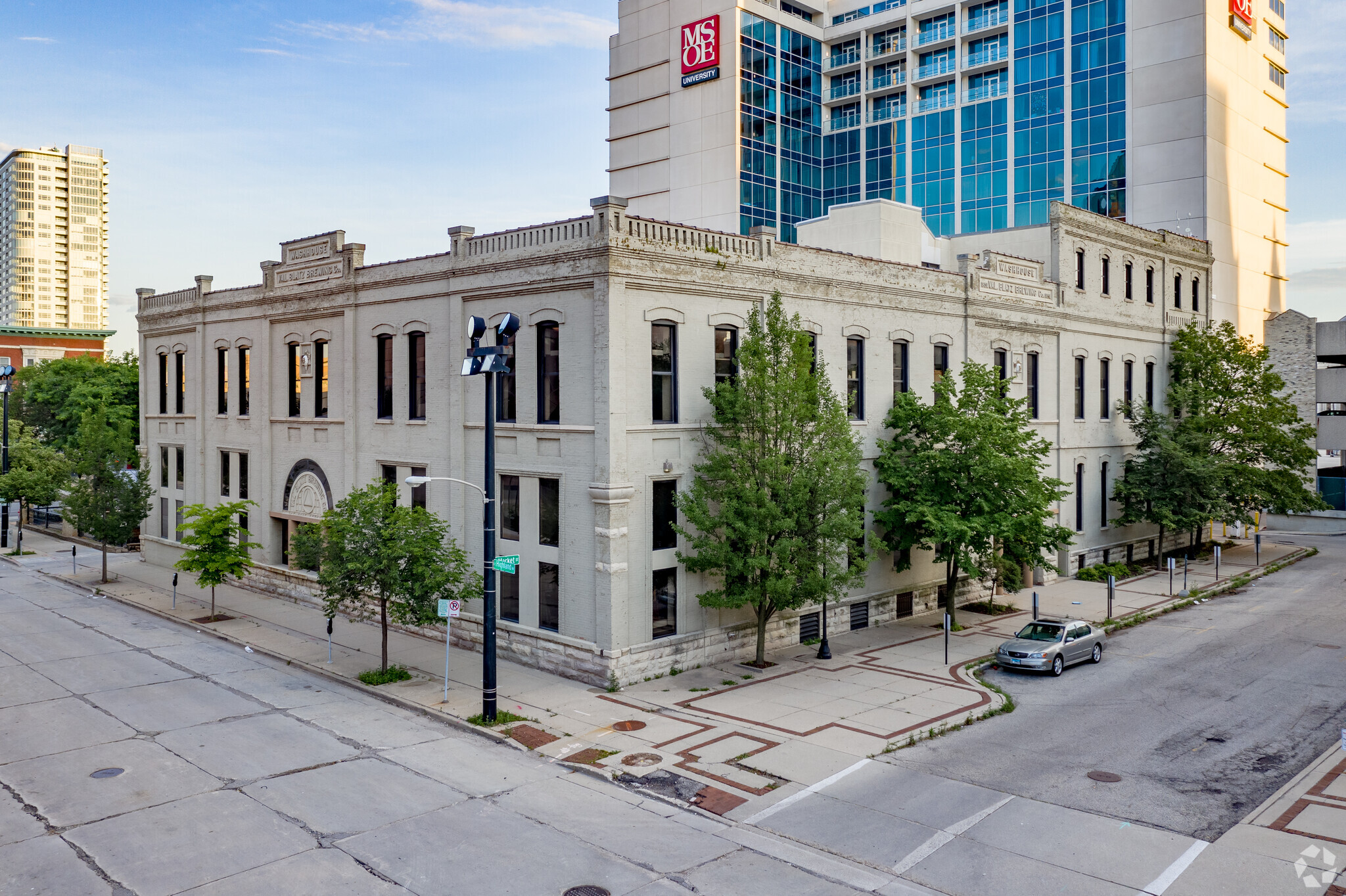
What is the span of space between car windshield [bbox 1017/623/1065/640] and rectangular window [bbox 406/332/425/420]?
732 inches

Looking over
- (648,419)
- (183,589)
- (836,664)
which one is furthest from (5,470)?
(836,664)

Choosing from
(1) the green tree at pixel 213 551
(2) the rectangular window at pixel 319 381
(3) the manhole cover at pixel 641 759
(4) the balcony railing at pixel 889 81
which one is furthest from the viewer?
(4) the balcony railing at pixel 889 81

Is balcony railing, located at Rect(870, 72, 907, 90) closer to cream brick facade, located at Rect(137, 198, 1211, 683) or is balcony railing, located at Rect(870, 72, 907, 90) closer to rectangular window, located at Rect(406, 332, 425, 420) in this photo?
cream brick facade, located at Rect(137, 198, 1211, 683)

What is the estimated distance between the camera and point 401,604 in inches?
930

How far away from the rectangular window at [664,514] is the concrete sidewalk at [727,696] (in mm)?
3422

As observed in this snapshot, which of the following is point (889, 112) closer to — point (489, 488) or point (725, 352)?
point (725, 352)

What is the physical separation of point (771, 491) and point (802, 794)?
896 cm

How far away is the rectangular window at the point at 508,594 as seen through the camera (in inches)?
1030

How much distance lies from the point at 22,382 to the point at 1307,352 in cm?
9985

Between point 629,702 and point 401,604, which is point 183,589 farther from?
point 629,702

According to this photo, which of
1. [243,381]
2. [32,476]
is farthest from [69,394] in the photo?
[243,381]

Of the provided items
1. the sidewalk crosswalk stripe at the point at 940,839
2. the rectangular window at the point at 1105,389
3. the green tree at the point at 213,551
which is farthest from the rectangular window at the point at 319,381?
the rectangular window at the point at 1105,389

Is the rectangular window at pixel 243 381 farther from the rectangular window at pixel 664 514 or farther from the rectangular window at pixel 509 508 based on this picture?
the rectangular window at pixel 664 514

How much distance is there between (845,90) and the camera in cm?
8531
